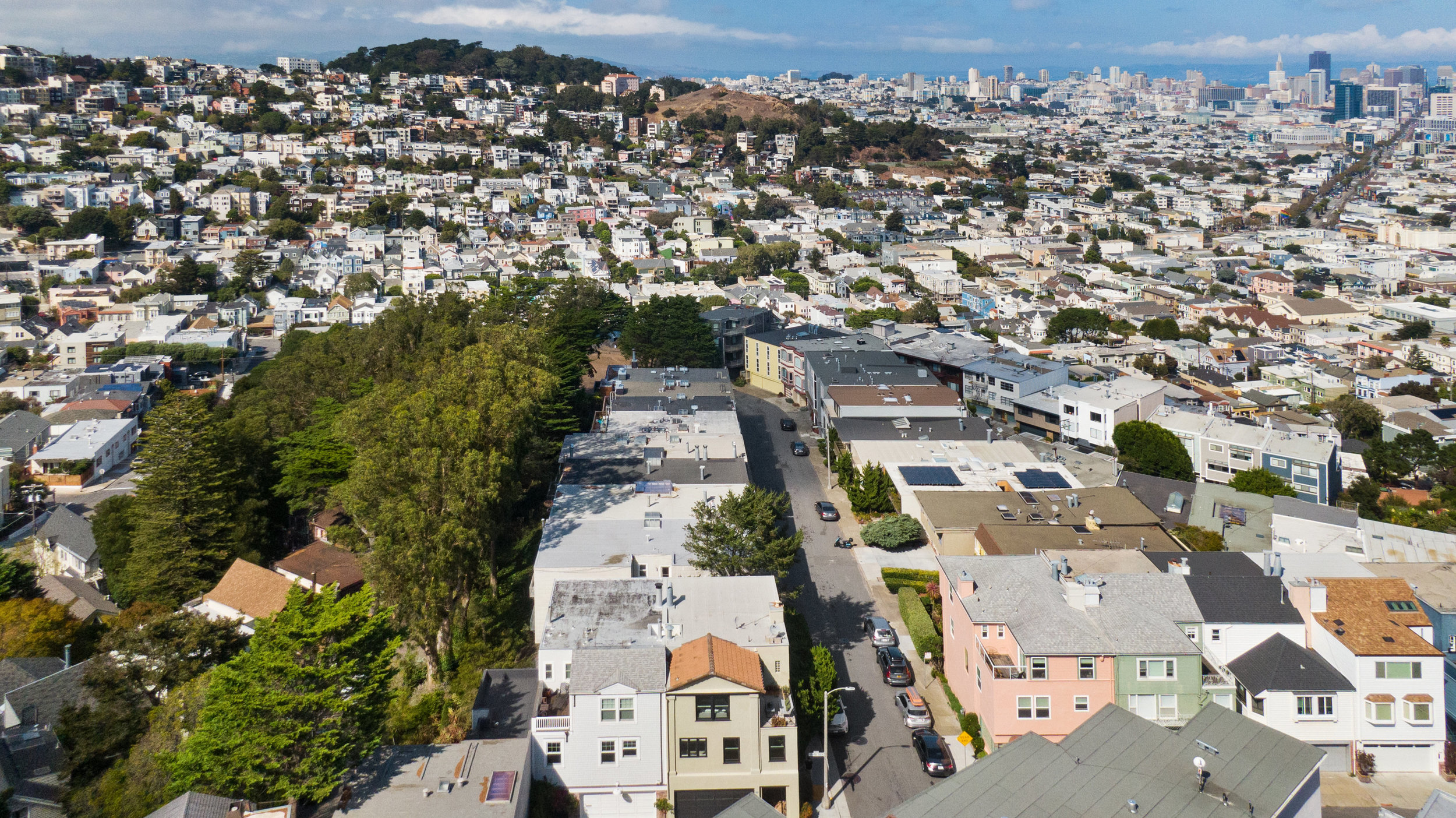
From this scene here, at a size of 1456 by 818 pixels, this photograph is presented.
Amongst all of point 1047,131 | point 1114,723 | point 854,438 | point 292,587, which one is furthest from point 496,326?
point 1047,131

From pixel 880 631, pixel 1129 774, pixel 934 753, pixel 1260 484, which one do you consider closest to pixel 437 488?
pixel 880 631

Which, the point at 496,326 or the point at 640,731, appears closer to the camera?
the point at 640,731

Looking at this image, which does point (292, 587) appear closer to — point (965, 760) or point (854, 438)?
point (965, 760)

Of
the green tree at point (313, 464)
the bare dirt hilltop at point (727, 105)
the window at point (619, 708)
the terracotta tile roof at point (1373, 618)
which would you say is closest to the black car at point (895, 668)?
the window at point (619, 708)

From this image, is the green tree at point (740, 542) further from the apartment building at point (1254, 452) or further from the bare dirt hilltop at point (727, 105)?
the bare dirt hilltop at point (727, 105)

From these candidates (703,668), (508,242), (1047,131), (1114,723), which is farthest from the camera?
(1047,131)

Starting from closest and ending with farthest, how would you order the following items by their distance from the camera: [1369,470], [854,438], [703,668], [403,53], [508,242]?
[703,668] → [854,438] → [1369,470] → [508,242] → [403,53]
